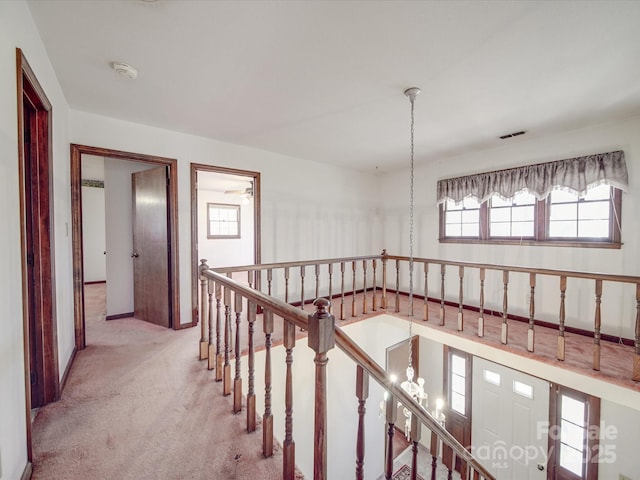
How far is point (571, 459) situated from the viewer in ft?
11.8

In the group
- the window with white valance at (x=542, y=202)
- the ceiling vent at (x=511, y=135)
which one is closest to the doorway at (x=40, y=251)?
the ceiling vent at (x=511, y=135)

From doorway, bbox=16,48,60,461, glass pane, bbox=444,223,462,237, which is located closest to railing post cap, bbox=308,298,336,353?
doorway, bbox=16,48,60,461

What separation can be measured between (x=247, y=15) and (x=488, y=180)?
3.78 metres

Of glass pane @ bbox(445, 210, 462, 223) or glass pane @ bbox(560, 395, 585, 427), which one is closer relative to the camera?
glass pane @ bbox(560, 395, 585, 427)

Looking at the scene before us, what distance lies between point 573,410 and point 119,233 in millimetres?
6537

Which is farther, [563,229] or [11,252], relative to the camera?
[563,229]

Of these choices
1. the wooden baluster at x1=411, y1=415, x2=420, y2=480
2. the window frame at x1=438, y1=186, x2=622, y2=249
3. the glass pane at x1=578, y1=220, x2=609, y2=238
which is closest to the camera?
the wooden baluster at x1=411, y1=415, x2=420, y2=480

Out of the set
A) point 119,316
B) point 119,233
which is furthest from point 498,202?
point 119,316

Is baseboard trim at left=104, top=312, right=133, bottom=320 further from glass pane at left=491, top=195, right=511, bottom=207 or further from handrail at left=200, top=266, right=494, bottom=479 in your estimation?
glass pane at left=491, top=195, right=511, bottom=207

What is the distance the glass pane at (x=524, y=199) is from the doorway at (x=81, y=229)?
14.6 ft

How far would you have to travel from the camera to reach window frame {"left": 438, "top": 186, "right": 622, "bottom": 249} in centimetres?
312

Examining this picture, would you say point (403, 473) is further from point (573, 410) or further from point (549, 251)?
point (549, 251)

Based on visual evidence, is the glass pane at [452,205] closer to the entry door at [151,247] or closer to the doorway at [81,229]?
the doorway at [81,229]

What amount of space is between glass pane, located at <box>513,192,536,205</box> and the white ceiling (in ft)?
2.95
